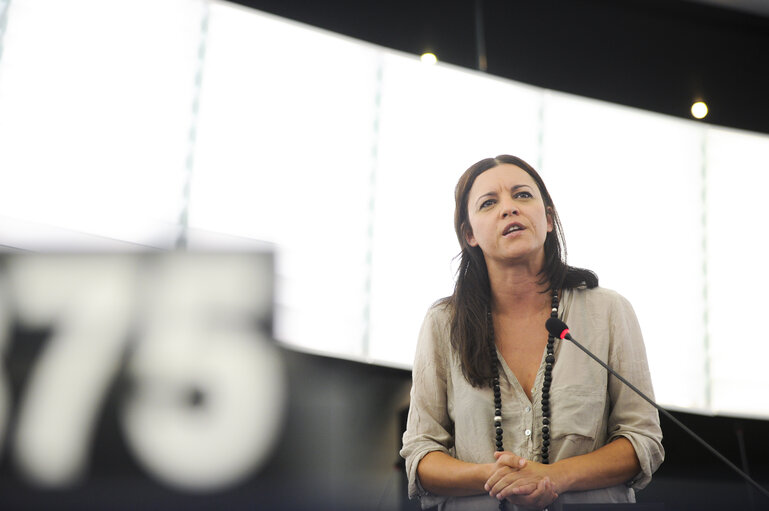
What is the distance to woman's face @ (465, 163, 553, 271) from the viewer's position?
207 cm

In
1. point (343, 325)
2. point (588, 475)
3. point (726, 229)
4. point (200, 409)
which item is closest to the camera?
point (588, 475)

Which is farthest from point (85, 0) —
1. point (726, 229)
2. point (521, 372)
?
point (726, 229)

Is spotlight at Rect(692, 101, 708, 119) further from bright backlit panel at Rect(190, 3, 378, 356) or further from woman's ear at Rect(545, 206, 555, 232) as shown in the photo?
woman's ear at Rect(545, 206, 555, 232)

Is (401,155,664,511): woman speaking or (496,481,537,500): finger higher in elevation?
(401,155,664,511): woman speaking

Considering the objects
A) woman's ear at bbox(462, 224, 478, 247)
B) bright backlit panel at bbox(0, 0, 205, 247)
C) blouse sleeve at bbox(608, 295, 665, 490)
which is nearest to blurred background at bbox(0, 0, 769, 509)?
bright backlit panel at bbox(0, 0, 205, 247)

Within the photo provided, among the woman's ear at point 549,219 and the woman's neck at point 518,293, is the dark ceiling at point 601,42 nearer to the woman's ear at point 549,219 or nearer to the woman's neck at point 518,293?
the woman's ear at point 549,219

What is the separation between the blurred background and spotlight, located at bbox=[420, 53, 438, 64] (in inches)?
0.4

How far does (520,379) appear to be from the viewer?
76.2 inches

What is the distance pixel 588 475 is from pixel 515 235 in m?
0.64

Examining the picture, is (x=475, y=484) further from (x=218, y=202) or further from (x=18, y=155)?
(x=18, y=155)

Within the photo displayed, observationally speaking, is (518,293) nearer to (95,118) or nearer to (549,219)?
(549,219)

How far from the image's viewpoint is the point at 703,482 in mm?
3023

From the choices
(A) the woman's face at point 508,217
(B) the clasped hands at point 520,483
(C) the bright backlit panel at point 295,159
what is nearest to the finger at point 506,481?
(B) the clasped hands at point 520,483

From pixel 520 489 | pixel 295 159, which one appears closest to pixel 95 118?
pixel 295 159
